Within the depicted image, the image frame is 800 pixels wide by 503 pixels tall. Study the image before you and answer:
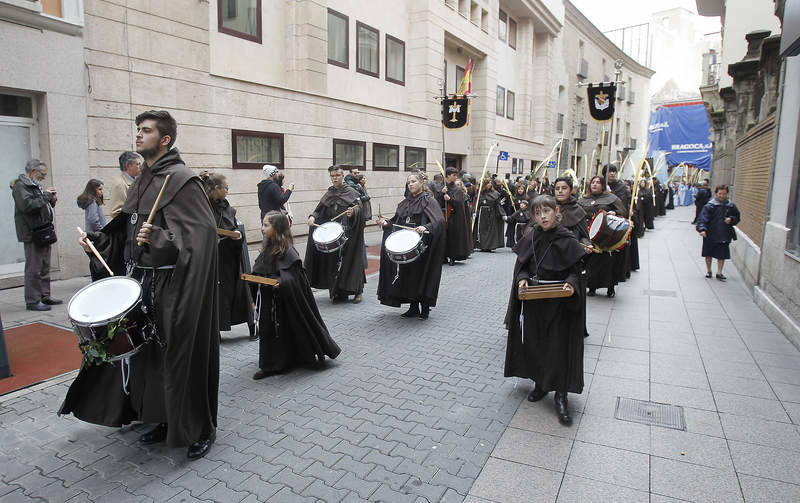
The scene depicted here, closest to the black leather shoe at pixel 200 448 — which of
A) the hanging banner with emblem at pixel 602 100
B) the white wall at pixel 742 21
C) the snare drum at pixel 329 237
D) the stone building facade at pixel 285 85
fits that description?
the snare drum at pixel 329 237

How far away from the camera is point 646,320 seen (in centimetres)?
766

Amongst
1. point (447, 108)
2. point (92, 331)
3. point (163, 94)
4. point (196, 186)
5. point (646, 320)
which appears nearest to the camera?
point (92, 331)

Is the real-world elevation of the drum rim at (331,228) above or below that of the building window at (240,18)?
below

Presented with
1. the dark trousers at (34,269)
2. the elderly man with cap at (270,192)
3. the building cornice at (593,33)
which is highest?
the building cornice at (593,33)

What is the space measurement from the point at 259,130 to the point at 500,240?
712cm

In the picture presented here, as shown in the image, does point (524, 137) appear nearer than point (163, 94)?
No

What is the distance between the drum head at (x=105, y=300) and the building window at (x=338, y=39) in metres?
13.5

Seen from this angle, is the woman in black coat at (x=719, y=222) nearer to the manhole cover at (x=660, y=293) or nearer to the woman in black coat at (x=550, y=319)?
the manhole cover at (x=660, y=293)

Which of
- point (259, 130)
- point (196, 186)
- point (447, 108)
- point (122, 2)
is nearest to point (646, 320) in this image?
point (196, 186)

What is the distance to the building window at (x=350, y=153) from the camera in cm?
1577

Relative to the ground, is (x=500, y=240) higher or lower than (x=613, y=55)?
lower

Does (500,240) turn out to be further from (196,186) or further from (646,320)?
(196,186)

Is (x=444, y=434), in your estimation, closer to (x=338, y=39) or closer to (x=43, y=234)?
(x=43, y=234)

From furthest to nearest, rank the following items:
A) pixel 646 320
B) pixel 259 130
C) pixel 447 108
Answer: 1. pixel 447 108
2. pixel 259 130
3. pixel 646 320
